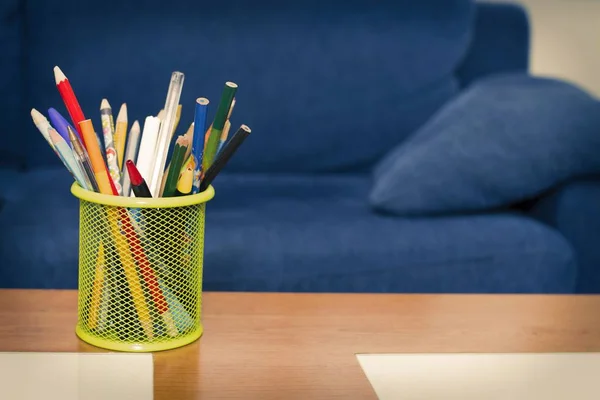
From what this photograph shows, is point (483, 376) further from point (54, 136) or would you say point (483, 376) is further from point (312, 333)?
point (54, 136)

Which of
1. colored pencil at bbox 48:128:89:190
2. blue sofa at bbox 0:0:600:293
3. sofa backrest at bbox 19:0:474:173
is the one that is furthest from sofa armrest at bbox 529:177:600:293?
colored pencil at bbox 48:128:89:190

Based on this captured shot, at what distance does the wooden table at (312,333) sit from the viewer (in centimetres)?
80

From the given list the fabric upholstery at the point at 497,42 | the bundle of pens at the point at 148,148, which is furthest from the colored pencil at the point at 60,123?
the fabric upholstery at the point at 497,42

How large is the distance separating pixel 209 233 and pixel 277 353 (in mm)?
669

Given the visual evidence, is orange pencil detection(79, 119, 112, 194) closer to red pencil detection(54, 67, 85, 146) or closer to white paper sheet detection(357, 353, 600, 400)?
red pencil detection(54, 67, 85, 146)

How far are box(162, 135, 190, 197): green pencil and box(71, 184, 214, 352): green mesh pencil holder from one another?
0.05 feet

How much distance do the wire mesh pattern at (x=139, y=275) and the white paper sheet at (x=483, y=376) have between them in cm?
18

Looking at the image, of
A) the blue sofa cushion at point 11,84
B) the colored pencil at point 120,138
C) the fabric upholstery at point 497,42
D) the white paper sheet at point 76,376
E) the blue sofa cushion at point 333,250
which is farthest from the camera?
the fabric upholstery at point 497,42

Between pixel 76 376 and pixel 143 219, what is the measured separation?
0.48 feet

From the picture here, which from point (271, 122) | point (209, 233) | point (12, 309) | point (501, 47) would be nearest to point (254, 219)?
point (209, 233)

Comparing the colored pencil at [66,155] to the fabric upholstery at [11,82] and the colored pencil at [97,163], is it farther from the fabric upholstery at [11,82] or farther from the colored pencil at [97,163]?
the fabric upholstery at [11,82]

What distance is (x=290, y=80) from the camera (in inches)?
77.8

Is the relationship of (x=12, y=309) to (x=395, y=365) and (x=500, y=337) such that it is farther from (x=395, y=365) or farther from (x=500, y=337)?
(x=500, y=337)

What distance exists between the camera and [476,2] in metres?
2.14
